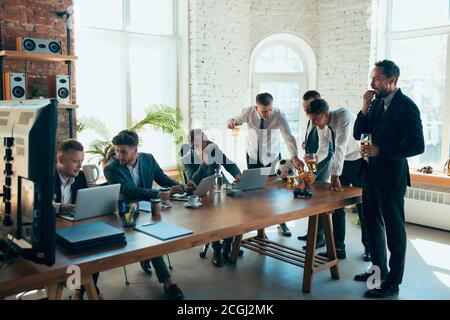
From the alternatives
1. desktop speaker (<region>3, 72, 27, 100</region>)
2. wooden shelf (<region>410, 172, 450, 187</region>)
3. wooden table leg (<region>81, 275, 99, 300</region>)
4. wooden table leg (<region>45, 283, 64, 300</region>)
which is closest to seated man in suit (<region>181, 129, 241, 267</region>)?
desktop speaker (<region>3, 72, 27, 100</region>)

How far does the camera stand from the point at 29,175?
1.68 metres

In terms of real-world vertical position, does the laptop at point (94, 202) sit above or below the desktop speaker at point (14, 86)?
below

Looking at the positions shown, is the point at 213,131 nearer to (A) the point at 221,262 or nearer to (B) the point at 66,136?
(B) the point at 66,136

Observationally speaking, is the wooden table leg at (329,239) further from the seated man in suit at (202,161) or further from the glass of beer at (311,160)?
the seated man in suit at (202,161)

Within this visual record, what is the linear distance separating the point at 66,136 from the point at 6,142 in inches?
133

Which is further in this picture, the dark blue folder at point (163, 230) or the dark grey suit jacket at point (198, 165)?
the dark grey suit jacket at point (198, 165)

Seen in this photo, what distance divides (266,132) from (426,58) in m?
2.55

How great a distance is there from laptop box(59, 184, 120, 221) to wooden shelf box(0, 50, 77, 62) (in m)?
2.28

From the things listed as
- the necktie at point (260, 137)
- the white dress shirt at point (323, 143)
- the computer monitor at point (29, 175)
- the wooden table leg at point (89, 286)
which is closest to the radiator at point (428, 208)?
the white dress shirt at point (323, 143)

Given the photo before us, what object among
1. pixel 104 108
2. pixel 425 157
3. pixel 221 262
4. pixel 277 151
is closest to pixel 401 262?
pixel 221 262

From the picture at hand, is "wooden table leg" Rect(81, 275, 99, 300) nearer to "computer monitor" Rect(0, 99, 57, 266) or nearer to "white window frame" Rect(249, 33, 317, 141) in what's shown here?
"computer monitor" Rect(0, 99, 57, 266)

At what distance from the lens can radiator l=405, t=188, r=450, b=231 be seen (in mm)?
5484

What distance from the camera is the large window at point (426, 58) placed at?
581 cm

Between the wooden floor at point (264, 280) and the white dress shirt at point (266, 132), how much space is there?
3.55 feet
